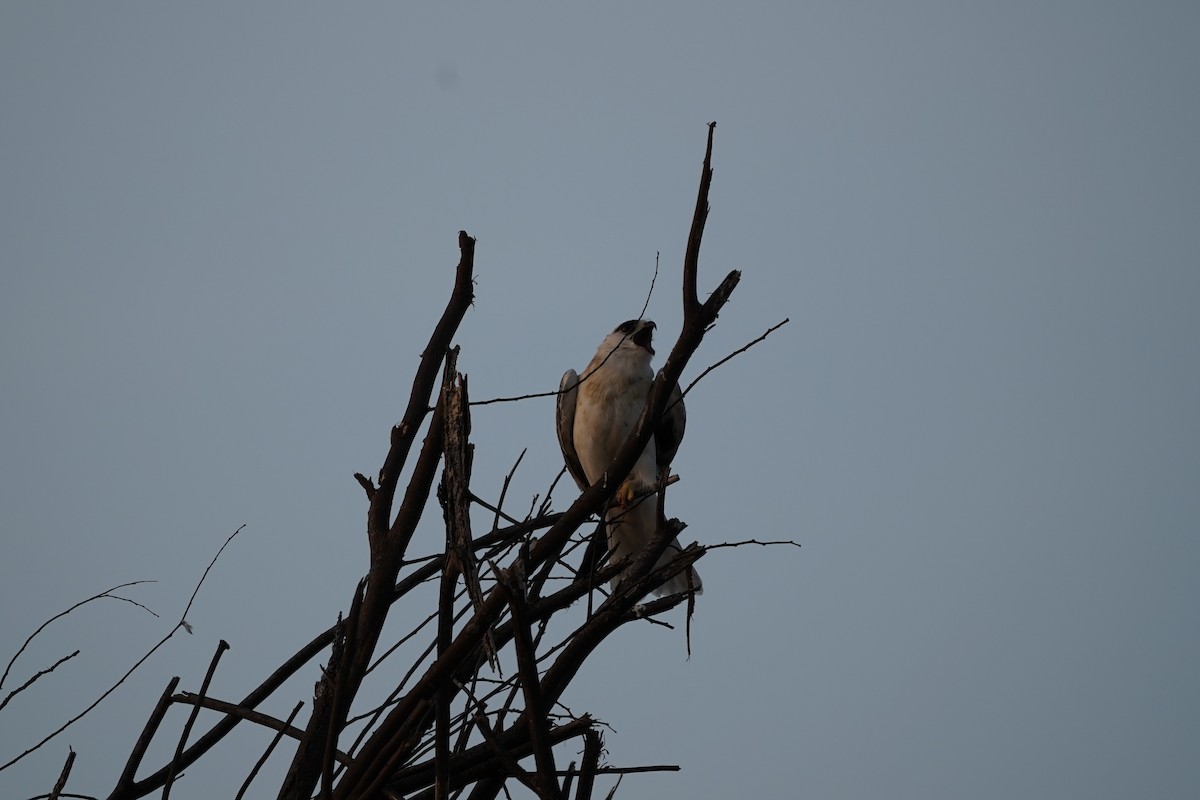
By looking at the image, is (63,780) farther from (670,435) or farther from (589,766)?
(670,435)

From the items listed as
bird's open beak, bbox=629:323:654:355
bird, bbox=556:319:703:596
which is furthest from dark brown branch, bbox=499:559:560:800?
bird's open beak, bbox=629:323:654:355

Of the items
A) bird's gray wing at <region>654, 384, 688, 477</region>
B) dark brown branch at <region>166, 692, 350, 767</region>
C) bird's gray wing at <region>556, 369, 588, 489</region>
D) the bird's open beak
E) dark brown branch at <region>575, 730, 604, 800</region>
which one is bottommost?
dark brown branch at <region>575, 730, 604, 800</region>

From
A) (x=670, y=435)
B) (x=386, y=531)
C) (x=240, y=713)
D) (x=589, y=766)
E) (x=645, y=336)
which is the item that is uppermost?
(x=645, y=336)

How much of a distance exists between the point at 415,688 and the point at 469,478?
1.32 feet

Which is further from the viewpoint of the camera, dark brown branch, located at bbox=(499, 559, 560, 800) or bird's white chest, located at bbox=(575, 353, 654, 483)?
bird's white chest, located at bbox=(575, 353, 654, 483)

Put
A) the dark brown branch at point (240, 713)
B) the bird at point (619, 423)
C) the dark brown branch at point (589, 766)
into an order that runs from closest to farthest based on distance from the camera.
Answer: the dark brown branch at point (589, 766), the dark brown branch at point (240, 713), the bird at point (619, 423)

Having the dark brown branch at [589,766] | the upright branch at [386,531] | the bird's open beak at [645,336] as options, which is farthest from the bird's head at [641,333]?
the dark brown branch at [589,766]

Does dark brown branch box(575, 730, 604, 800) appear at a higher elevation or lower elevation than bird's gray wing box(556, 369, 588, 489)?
lower

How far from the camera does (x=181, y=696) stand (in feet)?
7.28

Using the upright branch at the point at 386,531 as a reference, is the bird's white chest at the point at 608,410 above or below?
above

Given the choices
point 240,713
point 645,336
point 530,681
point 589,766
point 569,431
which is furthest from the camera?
point 645,336

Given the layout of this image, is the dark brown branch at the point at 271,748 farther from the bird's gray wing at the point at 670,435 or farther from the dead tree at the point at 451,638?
the bird's gray wing at the point at 670,435

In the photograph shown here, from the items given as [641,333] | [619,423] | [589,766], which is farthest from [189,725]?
[641,333]

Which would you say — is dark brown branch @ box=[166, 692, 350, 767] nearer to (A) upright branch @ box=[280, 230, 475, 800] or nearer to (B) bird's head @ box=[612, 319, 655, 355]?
(A) upright branch @ box=[280, 230, 475, 800]
